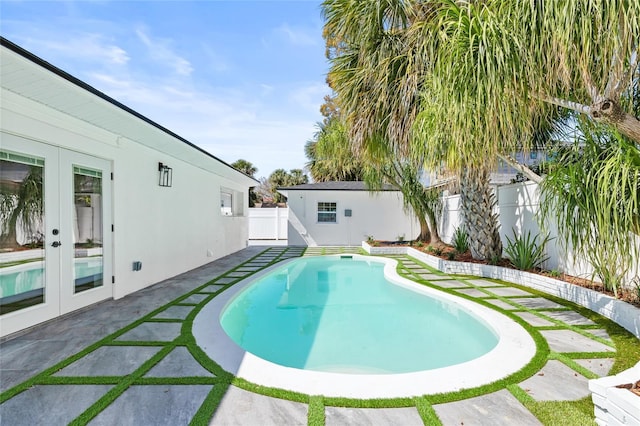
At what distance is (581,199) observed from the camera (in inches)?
139

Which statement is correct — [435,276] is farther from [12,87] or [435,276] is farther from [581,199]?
[12,87]

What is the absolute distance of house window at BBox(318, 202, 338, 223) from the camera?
16.7m

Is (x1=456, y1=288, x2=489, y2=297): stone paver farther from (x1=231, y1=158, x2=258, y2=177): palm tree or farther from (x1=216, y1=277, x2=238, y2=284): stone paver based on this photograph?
(x1=231, y1=158, x2=258, y2=177): palm tree

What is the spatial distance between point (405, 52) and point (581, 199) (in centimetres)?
530

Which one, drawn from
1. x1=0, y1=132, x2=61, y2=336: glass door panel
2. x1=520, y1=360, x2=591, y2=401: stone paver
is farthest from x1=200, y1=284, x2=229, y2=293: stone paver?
x1=520, y1=360, x2=591, y2=401: stone paver

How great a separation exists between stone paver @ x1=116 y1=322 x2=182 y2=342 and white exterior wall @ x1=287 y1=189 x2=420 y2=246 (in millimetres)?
12171

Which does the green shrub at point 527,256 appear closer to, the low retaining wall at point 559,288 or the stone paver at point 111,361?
the low retaining wall at point 559,288

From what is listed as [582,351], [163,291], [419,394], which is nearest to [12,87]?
[163,291]

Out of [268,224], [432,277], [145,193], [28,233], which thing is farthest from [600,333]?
[268,224]

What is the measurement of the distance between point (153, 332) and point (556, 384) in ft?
15.6

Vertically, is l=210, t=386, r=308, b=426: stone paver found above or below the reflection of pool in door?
below

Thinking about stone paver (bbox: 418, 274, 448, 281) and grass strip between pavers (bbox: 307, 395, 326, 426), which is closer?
grass strip between pavers (bbox: 307, 395, 326, 426)

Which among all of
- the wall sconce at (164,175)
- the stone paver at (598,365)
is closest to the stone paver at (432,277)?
the stone paver at (598,365)

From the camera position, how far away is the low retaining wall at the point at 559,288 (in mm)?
4215
